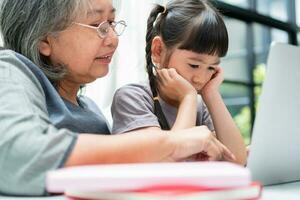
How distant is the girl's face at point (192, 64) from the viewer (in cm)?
136

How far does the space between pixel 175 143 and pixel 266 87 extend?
0.21 m

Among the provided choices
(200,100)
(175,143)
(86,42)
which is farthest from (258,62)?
(175,143)

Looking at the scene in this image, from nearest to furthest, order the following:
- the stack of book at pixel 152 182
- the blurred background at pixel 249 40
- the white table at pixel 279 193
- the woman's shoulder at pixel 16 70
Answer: the stack of book at pixel 152 182
the white table at pixel 279 193
the woman's shoulder at pixel 16 70
the blurred background at pixel 249 40

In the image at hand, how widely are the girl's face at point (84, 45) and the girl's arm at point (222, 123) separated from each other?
421mm

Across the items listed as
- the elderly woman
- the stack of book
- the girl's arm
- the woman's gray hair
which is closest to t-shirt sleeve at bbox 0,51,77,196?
the elderly woman

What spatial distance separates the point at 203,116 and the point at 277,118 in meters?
Answer: 0.79

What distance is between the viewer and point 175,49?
139 cm

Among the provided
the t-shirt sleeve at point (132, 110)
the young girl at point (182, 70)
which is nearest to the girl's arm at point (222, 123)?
the young girl at point (182, 70)

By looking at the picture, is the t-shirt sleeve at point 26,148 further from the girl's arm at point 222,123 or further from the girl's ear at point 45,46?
the girl's arm at point 222,123

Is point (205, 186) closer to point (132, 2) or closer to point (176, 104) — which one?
point (176, 104)

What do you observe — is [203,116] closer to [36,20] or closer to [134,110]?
[134,110]

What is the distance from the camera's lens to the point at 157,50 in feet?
4.74

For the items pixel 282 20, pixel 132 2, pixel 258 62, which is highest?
pixel 132 2

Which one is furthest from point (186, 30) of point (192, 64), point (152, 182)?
point (152, 182)
